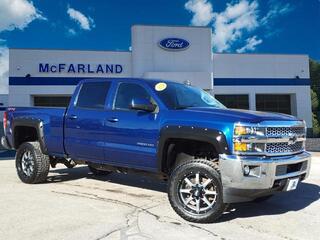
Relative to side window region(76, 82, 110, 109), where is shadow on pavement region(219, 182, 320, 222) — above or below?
below

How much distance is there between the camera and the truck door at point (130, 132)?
5889mm

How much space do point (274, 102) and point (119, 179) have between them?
23115 mm

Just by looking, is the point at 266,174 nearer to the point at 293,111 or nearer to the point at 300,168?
the point at 300,168

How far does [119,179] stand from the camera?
873 cm

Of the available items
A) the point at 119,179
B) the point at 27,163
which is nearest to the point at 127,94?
the point at 119,179

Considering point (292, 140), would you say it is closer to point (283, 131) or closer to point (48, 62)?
point (283, 131)

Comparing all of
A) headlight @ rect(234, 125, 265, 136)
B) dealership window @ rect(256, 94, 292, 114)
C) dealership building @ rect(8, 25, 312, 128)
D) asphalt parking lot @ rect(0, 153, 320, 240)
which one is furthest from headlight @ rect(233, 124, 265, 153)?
dealership window @ rect(256, 94, 292, 114)

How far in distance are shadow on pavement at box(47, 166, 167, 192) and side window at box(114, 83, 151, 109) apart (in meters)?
1.98

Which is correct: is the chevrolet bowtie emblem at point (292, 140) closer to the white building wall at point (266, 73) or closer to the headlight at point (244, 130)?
the headlight at point (244, 130)

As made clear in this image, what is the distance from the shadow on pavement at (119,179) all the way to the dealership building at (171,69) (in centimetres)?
1670

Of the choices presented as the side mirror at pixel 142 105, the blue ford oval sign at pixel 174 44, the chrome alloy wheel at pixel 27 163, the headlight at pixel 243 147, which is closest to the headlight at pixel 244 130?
the headlight at pixel 243 147

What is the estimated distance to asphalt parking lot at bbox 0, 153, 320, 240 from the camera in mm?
4805

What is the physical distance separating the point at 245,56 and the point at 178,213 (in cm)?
2457

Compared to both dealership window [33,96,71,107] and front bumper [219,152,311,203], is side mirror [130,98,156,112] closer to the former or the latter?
front bumper [219,152,311,203]
